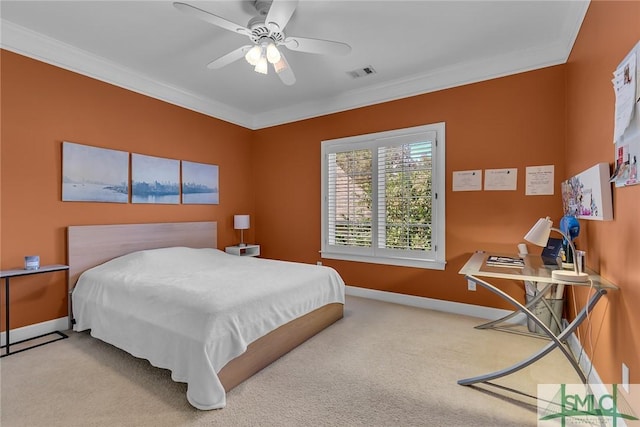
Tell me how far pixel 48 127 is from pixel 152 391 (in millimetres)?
2695

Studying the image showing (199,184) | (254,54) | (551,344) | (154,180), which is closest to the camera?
(551,344)

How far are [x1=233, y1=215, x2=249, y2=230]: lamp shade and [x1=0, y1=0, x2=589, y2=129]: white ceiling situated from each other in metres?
1.78

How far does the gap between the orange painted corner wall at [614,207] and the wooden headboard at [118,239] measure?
4.18 meters

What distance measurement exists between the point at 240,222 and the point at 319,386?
9.81 feet

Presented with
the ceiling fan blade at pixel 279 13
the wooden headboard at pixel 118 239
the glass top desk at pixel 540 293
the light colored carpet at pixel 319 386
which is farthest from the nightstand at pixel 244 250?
the glass top desk at pixel 540 293

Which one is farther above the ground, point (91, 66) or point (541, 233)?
point (91, 66)

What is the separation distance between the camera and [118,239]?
3.31 metres

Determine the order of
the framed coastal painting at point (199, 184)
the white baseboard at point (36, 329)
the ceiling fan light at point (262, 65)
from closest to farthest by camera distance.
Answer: the ceiling fan light at point (262, 65)
the white baseboard at point (36, 329)
the framed coastal painting at point (199, 184)

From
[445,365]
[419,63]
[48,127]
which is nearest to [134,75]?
[48,127]

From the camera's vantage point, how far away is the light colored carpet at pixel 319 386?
1732 mm

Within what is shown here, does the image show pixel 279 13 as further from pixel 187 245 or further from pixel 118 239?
pixel 187 245

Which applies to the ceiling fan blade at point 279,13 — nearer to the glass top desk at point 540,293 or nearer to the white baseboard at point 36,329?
the glass top desk at point 540,293

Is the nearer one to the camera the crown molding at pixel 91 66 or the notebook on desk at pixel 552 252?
the notebook on desk at pixel 552 252

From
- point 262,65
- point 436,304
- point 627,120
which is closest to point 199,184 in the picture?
point 262,65
